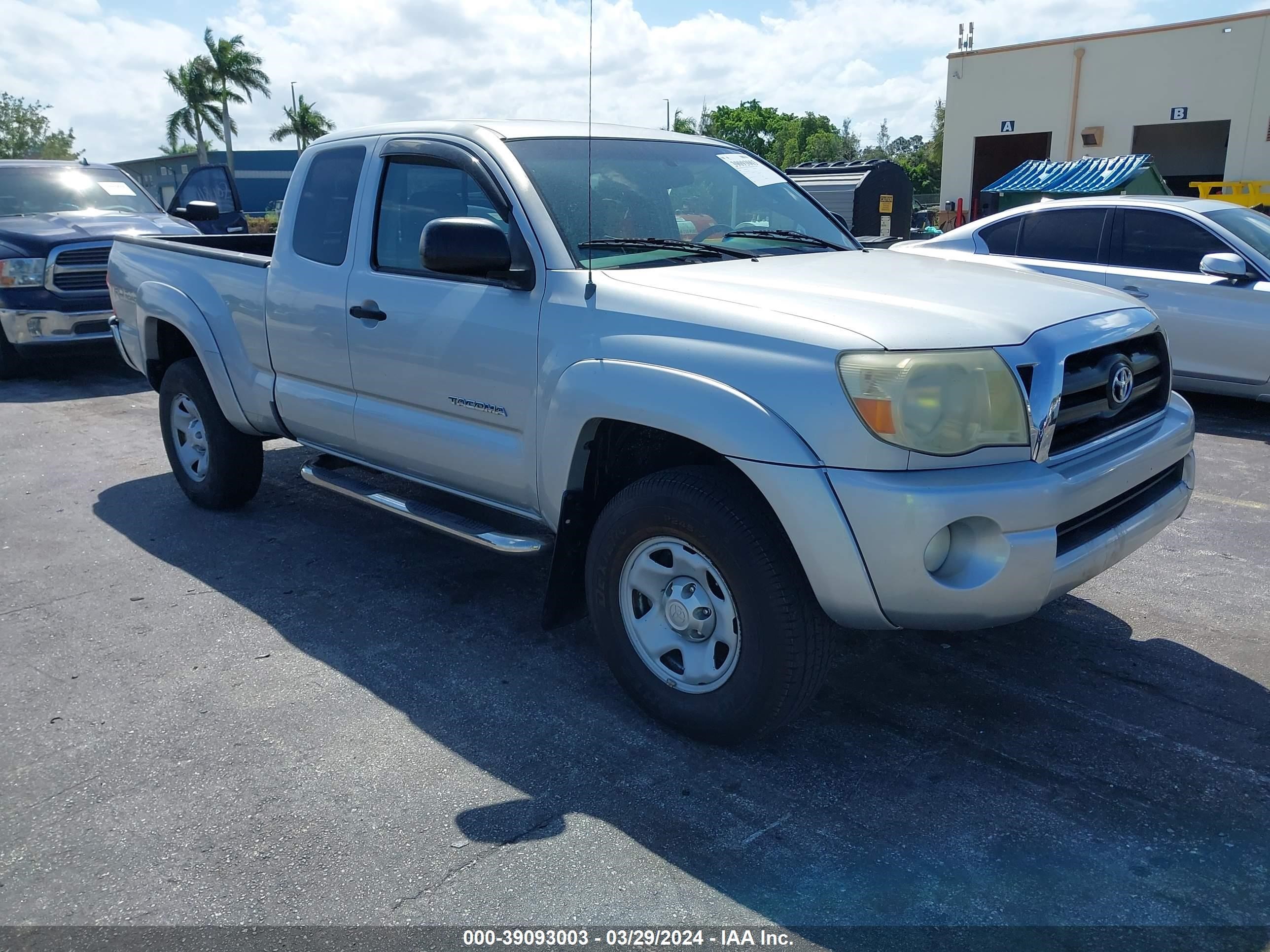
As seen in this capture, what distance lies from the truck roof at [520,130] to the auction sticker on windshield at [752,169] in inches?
6.6

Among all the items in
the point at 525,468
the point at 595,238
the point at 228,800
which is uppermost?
the point at 595,238

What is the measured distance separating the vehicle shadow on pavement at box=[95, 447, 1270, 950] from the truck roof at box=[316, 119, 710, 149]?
6.29 ft

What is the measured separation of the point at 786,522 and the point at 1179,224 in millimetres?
6106

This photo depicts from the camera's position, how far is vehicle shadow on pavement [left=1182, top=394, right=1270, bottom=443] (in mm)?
7113

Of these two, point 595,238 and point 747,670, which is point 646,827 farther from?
point 595,238

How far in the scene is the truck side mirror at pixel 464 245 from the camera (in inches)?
137

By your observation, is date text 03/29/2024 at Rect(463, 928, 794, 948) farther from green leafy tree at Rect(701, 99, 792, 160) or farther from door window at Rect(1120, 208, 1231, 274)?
green leafy tree at Rect(701, 99, 792, 160)

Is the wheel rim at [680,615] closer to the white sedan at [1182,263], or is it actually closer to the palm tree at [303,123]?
the white sedan at [1182,263]

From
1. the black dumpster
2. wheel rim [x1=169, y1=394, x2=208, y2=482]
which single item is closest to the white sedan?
wheel rim [x1=169, y1=394, x2=208, y2=482]

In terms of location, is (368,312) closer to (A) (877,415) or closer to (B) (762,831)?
(A) (877,415)

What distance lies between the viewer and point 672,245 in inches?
150

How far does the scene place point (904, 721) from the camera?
343cm

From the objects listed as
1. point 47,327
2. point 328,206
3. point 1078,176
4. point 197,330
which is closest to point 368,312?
point 328,206

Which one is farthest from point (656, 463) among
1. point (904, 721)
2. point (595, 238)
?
point (904, 721)
